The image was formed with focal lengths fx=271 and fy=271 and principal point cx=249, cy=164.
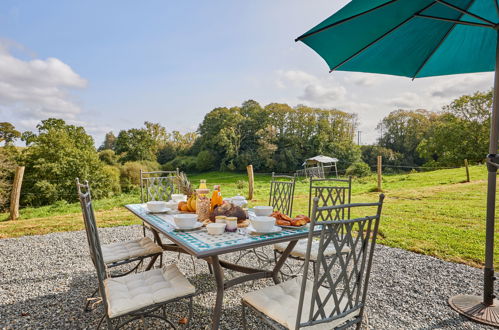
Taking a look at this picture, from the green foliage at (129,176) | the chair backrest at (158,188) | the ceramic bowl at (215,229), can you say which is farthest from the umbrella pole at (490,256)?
the green foliage at (129,176)

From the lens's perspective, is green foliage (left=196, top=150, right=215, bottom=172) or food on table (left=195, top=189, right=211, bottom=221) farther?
green foliage (left=196, top=150, right=215, bottom=172)

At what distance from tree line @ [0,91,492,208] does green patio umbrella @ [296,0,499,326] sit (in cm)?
1439

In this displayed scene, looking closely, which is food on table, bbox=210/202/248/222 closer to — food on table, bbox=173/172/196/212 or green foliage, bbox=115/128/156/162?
food on table, bbox=173/172/196/212

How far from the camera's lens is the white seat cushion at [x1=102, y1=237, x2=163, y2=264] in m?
2.28

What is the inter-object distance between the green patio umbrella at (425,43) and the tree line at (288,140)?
47.2ft

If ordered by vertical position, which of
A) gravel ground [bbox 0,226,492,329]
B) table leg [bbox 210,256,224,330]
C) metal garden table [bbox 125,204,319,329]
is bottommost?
gravel ground [bbox 0,226,492,329]

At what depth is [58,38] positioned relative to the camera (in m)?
7.29

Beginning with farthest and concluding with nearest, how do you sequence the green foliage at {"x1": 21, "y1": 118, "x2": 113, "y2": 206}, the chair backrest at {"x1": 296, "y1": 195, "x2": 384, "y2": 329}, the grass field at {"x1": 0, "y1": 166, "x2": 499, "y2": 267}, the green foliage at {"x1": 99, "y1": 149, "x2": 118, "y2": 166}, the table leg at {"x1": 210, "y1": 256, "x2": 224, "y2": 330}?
the green foliage at {"x1": 99, "y1": 149, "x2": 118, "y2": 166} → the green foliage at {"x1": 21, "y1": 118, "x2": 113, "y2": 206} → the grass field at {"x1": 0, "y1": 166, "x2": 499, "y2": 267} → the table leg at {"x1": 210, "y1": 256, "x2": 224, "y2": 330} → the chair backrest at {"x1": 296, "y1": 195, "x2": 384, "y2": 329}

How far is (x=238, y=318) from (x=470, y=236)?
4.13 m

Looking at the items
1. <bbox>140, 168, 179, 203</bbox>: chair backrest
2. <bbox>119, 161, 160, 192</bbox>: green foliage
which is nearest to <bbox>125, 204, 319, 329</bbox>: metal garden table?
<bbox>140, 168, 179, 203</bbox>: chair backrest

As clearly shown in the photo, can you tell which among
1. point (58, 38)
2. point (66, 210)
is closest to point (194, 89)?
point (58, 38)

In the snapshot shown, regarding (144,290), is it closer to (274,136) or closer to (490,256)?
(490,256)

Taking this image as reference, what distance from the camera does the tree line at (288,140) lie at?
18.8 m

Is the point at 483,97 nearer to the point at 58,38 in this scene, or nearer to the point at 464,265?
the point at 464,265
